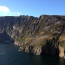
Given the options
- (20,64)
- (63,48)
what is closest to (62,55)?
(63,48)

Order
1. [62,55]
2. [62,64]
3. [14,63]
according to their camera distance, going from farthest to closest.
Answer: [62,55] → [14,63] → [62,64]

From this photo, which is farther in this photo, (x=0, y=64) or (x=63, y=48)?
(x=63, y=48)

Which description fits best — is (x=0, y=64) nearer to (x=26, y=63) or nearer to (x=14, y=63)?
(x=14, y=63)

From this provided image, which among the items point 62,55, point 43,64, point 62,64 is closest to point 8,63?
point 43,64

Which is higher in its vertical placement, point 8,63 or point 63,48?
A: point 63,48

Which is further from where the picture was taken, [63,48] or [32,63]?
[63,48]

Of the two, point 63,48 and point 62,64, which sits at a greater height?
point 63,48

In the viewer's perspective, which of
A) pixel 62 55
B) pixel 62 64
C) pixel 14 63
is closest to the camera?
pixel 62 64

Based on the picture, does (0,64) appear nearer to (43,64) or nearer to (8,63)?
(8,63)

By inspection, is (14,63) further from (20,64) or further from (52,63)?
(52,63)
